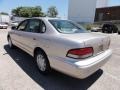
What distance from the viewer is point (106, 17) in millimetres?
40844

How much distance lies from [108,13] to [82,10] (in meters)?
8.46

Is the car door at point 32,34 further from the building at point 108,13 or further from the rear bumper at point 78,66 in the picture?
the building at point 108,13

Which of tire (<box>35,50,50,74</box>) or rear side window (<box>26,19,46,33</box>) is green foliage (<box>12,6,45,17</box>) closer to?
rear side window (<box>26,19,46,33</box>)

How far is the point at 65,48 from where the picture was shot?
3.51 m

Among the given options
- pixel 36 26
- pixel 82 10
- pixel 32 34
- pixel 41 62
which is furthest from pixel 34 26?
pixel 82 10

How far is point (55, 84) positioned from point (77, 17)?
44817 millimetres

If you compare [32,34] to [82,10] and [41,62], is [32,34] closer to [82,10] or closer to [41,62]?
[41,62]

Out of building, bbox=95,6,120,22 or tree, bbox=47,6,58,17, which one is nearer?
building, bbox=95,6,120,22

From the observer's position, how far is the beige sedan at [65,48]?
3391 mm

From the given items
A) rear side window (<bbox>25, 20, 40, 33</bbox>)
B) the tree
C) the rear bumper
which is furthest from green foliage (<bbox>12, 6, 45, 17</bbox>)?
the rear bumper

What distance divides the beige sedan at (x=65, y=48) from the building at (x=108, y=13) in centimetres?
3725

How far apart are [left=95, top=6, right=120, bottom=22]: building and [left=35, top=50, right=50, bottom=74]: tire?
124ft

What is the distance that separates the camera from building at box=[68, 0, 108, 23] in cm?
4408

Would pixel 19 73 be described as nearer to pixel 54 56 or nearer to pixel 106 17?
pixel 54 56
